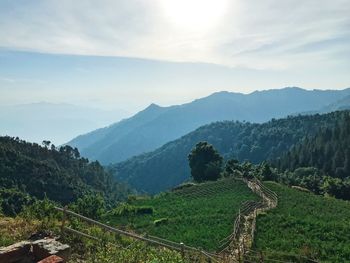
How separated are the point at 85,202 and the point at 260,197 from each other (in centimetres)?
2655

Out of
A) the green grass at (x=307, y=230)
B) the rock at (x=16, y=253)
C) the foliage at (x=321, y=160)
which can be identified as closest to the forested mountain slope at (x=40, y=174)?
the foliage at (x=321, y=160)

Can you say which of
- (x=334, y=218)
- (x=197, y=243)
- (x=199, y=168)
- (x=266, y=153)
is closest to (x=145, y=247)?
(x=197, y=243)

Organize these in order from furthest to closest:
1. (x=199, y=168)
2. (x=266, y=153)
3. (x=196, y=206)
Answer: (x=266, y=153) → (x=199, y=168) → (x=196, y=206)

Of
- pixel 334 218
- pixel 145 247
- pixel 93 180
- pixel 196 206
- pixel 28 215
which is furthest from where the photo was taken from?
pixel 93 180

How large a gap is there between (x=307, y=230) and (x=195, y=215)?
14.2 meters

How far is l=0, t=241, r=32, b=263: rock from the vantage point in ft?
39.1

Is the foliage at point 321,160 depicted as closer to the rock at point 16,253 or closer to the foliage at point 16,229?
the foliage at point 16,229

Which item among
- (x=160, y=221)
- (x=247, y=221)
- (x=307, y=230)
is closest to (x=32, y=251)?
(x=307, y=230)

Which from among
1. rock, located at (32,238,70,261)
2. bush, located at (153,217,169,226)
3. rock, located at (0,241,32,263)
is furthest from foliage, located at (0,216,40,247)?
bush, located at (153,217,169,226)

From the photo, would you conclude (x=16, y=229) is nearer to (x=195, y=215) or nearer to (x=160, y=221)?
(x=160, y=221)

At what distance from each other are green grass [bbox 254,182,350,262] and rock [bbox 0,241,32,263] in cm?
1778

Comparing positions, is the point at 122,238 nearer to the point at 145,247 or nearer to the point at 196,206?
the point at 145,247

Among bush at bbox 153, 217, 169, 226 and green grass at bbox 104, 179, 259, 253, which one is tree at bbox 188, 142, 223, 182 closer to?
green grass at bbox 104, 179, 259, 253

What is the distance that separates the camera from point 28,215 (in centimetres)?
1644
